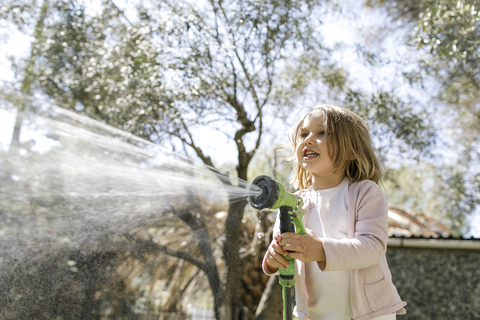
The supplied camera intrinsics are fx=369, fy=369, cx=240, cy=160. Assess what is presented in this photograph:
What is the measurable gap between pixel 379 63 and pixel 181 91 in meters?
2.30

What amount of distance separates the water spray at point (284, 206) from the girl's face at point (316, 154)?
28cm

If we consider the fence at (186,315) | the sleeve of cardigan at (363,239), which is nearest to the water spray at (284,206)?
the sleeve of cardigan at (363,239)

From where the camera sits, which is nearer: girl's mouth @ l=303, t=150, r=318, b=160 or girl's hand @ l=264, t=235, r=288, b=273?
girl's hand @ l=264, t=235, r=288, b=273

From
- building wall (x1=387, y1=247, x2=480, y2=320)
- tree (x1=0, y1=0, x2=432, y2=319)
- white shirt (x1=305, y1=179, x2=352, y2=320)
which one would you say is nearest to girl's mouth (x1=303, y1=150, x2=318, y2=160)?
white shirt (x1=305, y1=179, x2=352, y2=320)

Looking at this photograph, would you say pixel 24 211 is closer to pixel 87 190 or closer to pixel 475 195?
pixel 87 190

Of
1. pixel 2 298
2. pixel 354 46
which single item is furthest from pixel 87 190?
pixel 354 46

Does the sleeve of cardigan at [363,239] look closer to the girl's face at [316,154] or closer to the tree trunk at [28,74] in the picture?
the girl's face at [316,154]

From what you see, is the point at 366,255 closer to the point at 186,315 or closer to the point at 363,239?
the point at 363,239

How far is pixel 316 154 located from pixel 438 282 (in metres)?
4.14

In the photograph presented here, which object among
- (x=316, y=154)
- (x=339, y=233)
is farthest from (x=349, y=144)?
(x=339, y=233)

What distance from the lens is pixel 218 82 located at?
326 centimetres

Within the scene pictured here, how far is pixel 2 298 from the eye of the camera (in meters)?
2.08

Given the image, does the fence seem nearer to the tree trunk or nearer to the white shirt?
the white shirt

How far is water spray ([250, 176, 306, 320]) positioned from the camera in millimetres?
1272
